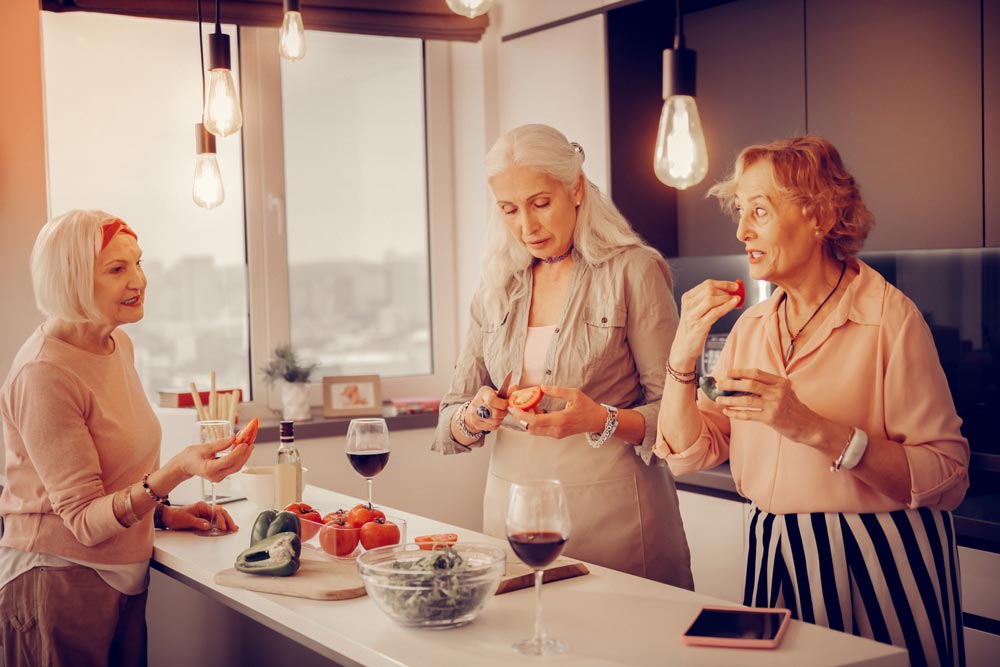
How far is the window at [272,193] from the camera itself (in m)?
3.94

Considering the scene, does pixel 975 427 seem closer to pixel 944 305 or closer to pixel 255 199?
pixel 944 305

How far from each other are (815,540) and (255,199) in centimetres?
299

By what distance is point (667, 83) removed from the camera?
2.14 m

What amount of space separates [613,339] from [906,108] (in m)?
1.65

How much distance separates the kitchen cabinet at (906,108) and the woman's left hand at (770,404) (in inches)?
70.7

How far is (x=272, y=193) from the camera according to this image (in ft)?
14.1

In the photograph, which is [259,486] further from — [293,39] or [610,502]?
[293,39]

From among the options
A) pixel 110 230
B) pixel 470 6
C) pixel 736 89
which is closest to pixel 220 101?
pixel 110 230

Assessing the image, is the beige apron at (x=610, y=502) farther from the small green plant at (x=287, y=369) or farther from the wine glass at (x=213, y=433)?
the small green plant at (x=287, y=369)

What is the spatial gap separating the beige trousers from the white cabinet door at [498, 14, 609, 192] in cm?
246

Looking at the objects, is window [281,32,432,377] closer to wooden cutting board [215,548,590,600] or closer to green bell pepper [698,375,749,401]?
wooden cutting board [215,548,590,600]

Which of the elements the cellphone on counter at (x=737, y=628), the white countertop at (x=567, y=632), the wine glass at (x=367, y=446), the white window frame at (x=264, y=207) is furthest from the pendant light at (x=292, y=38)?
the white window frame at (x=264, y=207)

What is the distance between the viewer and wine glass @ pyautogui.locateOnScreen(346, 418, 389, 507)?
2.29 meters

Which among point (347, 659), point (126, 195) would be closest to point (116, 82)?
point (126, 195)
